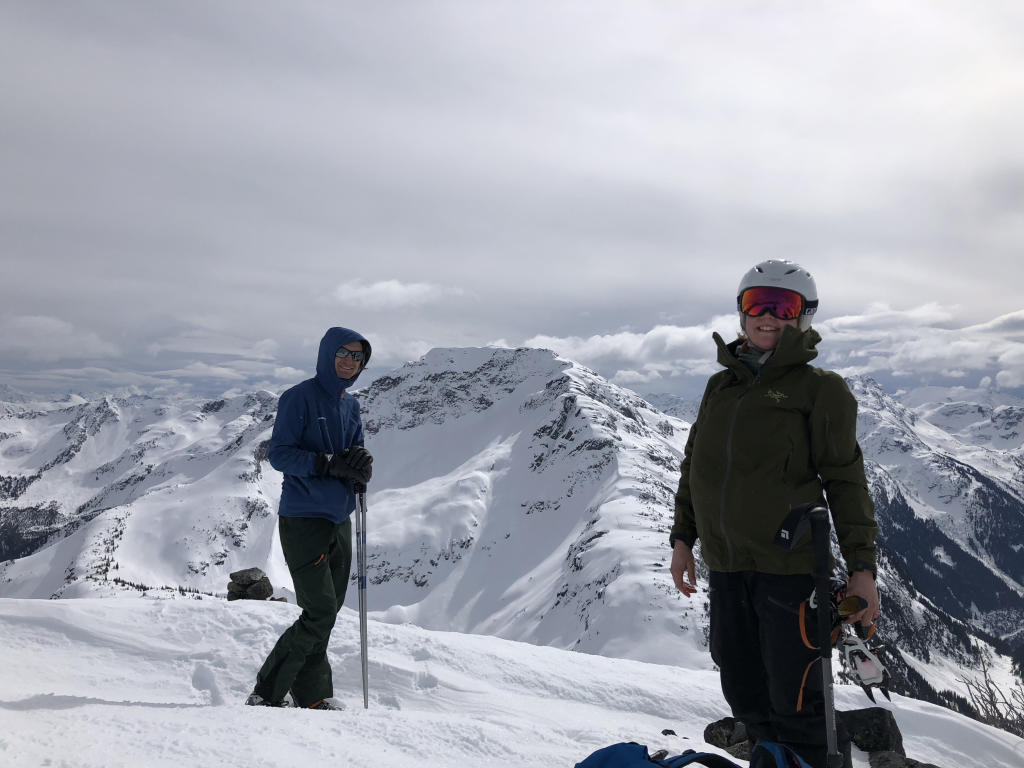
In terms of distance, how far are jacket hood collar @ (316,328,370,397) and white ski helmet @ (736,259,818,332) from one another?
3758 millimetres

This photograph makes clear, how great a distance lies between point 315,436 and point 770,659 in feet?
14.4

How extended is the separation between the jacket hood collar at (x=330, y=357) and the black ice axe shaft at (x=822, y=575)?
14.2 feet

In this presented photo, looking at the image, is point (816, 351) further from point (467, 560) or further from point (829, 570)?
point (467, 560)

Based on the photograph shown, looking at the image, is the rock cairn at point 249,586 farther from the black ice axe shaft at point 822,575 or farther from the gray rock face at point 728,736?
the black ice axe shaft at point 822,575

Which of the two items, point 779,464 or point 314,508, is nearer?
point 779,464

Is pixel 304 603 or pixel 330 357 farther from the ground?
pixel 330 357

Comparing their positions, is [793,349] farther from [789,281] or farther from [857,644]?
[857,644]

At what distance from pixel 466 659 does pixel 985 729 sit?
6422 mm

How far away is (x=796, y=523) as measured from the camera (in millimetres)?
3500

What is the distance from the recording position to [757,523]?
3.79 m

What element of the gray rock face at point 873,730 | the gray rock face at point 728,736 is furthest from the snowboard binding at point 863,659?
the gray rock face at point 873,730

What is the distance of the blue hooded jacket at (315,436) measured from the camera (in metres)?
5.46


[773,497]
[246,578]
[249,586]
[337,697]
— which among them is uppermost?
[773,497]

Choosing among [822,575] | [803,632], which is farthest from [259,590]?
[822,575]
